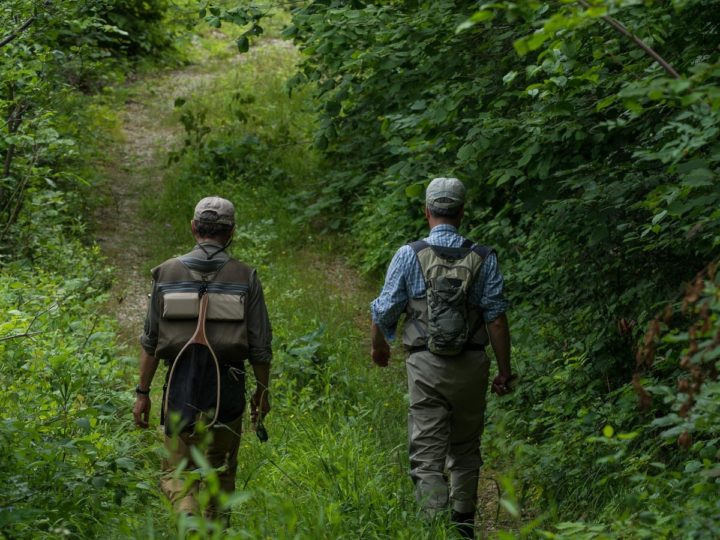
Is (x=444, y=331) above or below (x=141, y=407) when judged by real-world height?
above

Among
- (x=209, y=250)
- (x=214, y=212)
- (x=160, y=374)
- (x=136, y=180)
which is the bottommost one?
(x=160, y=374)

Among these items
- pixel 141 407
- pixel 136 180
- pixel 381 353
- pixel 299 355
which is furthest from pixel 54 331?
pixel 136 180

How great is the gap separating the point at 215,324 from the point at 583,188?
2.60 metres

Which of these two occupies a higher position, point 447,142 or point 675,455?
point 447,142

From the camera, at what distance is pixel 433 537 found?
4.59 metres

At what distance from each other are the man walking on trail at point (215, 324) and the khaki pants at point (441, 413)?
2.77 feet

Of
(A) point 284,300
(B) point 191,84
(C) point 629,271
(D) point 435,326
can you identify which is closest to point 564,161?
(C) point 629,271

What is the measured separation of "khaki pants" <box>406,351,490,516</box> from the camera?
523cm

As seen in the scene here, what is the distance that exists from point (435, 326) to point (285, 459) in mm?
1492

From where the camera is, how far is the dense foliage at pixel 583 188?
433 cm

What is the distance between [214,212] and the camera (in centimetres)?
508

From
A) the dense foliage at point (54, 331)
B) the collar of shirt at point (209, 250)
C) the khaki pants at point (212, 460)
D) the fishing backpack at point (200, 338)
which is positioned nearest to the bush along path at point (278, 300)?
the khaki pants at point (212, 460)

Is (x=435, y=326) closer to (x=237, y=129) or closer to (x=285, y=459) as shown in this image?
(x=285, y=459)

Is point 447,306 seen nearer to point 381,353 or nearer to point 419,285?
point 419,285
